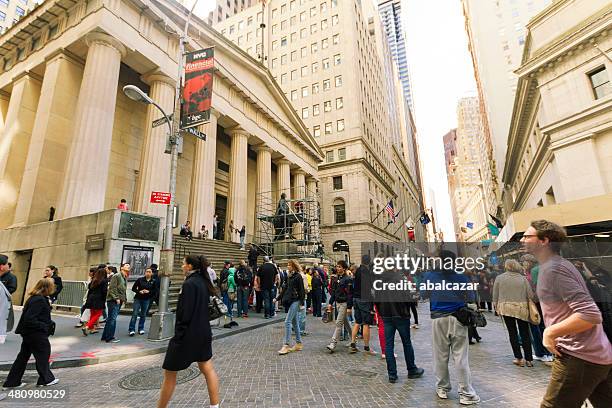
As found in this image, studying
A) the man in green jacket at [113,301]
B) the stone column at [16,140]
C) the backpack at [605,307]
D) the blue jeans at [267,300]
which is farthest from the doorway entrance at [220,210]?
the backpack at [605,307]

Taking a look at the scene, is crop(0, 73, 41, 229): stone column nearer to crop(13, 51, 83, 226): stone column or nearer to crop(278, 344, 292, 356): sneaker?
crop(13, 51, 83, 226): stone column

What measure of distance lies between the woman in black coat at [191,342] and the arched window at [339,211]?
40751mm

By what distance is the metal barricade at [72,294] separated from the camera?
38.0 feet

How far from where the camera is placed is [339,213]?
148 ft

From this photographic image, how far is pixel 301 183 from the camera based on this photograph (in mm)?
37094

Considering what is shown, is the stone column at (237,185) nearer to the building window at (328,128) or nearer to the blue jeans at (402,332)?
the blue jeans at (402,332)

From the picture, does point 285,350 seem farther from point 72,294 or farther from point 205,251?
point 205,251

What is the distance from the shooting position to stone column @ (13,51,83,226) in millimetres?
16156

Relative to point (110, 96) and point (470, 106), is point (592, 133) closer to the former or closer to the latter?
point (110, 96)

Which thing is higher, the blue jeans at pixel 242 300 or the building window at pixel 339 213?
the building window at pixel 339 213

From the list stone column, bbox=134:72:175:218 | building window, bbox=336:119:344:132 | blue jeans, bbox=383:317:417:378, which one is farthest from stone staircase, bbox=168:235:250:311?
building window, bbox=336:119:344:132

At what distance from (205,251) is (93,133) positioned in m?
8.52

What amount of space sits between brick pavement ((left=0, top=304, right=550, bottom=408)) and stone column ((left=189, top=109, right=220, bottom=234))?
1509cm

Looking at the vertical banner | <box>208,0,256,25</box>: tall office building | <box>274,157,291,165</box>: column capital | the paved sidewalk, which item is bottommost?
the paved sidewalk
